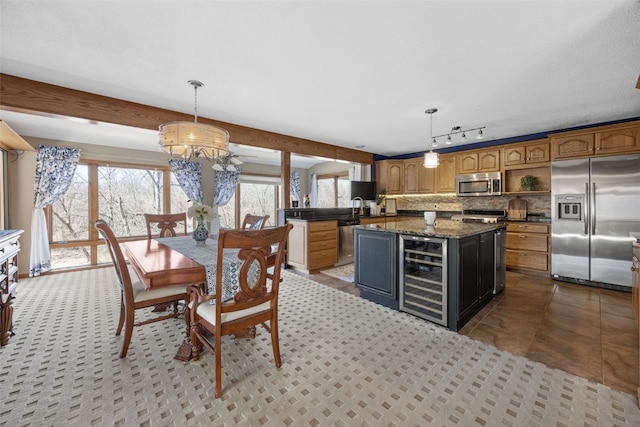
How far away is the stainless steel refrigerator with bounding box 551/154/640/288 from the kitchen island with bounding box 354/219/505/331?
153 centimetres

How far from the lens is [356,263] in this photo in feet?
11.0

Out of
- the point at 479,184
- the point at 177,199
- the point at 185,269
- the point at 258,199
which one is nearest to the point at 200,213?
the point at 185,269

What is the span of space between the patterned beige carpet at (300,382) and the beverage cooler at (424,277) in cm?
18

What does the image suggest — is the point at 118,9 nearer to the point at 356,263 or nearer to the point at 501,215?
the point at 356,263

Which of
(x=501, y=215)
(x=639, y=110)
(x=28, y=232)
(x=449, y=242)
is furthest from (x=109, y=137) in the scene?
(x=639, y=110)

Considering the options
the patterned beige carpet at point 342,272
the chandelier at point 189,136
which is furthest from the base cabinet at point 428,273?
the chandelier at point 189,136

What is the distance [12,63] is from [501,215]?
663 centimetres

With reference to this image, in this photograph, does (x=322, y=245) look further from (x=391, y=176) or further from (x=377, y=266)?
(x=391, y=176)

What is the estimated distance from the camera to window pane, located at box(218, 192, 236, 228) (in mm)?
6453

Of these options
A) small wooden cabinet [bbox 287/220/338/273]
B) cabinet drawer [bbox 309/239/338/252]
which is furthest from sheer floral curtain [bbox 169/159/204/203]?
cabinet drawer [bbox 309/239/338/252]

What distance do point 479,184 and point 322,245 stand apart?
10.6 feet

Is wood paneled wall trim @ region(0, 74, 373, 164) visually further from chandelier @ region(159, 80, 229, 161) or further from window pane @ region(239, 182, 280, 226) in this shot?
window pane @ region(239, 182, 280, 226)

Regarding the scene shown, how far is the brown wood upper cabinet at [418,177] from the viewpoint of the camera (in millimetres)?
5832

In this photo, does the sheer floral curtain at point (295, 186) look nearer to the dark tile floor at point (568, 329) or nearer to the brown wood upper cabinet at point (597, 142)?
the dark tile floor at point (568, 329)
